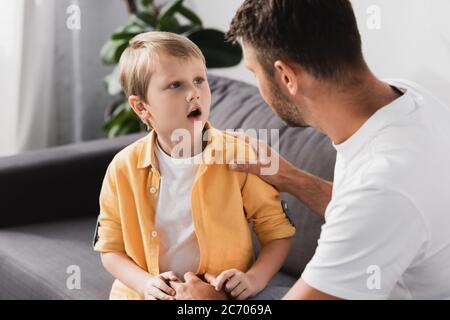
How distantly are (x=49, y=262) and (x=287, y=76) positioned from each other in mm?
945

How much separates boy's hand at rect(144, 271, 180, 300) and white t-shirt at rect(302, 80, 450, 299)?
31 centimetres

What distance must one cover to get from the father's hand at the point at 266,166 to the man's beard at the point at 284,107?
130mm

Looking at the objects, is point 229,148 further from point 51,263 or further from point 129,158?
point 51,263

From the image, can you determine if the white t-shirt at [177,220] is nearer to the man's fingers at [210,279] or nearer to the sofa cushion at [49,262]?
the man's fingers at [210,279]

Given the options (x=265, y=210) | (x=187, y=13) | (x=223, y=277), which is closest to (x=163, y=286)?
(x=223, y=277)

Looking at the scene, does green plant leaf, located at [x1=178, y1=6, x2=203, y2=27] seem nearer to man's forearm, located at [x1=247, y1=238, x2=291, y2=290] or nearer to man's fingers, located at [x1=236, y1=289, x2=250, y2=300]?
man's forearm, located at [x1=247, y1=238, x2=291, y2=290]

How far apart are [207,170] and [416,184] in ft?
1.44

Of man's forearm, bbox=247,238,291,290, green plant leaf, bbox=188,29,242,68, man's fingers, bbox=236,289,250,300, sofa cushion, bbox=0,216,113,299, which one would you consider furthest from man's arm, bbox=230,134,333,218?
green plant leaf, bbox=188,29,242,68

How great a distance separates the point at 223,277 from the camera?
1.42 m

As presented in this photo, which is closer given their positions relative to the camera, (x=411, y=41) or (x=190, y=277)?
(x=190, y=277)

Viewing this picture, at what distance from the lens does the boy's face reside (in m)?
1.43

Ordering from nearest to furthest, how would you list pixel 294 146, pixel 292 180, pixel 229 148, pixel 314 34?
pixel 314 34 → pixel 229 148 → pixel 292 180 → pixel 294 146
